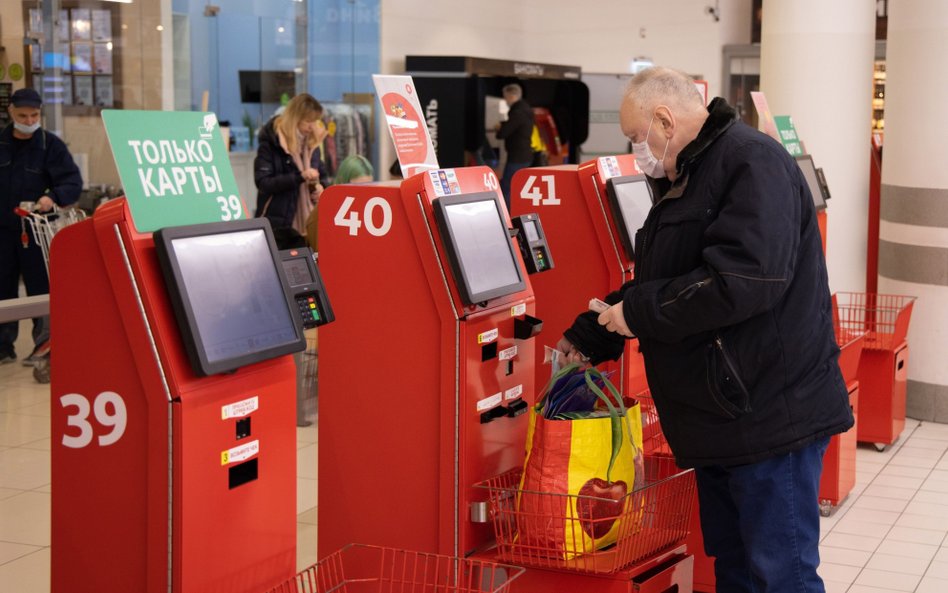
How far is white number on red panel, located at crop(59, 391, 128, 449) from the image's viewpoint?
2453 mm

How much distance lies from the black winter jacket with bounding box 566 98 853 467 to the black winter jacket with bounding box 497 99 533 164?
9.98 meters

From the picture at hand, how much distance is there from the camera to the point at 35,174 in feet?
21.1

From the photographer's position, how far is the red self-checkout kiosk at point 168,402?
7.75 feet

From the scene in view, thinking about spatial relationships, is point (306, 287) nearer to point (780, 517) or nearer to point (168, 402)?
point (168, 402)

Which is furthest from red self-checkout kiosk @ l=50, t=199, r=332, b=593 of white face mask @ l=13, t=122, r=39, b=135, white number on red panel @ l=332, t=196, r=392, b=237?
white face mask @ l=13, t=122, r=39, b=135

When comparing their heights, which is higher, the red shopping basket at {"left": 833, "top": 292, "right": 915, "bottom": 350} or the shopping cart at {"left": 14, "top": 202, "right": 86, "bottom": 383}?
the shopping cart at {"left": 14, "top": 202, "right": 86, "bottom": 383}

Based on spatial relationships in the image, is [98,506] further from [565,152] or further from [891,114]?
[565,152]

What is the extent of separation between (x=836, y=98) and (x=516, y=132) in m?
5.89

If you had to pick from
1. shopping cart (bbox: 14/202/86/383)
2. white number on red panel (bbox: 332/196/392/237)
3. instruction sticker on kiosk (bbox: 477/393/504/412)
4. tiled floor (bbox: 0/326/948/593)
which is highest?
white number on red panel (bbox: 332/196/392/237)

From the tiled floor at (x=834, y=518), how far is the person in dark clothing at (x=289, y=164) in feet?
6.17

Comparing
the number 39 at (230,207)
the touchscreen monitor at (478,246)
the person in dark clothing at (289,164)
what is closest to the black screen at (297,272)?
the number 39 at (230,207)

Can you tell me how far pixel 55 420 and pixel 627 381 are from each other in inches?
91.5

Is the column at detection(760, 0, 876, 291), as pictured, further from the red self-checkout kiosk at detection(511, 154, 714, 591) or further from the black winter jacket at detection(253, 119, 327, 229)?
the red self-checkout kiosk at detection(511, 154, 714, 591)

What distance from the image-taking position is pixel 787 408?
2.77 meters
